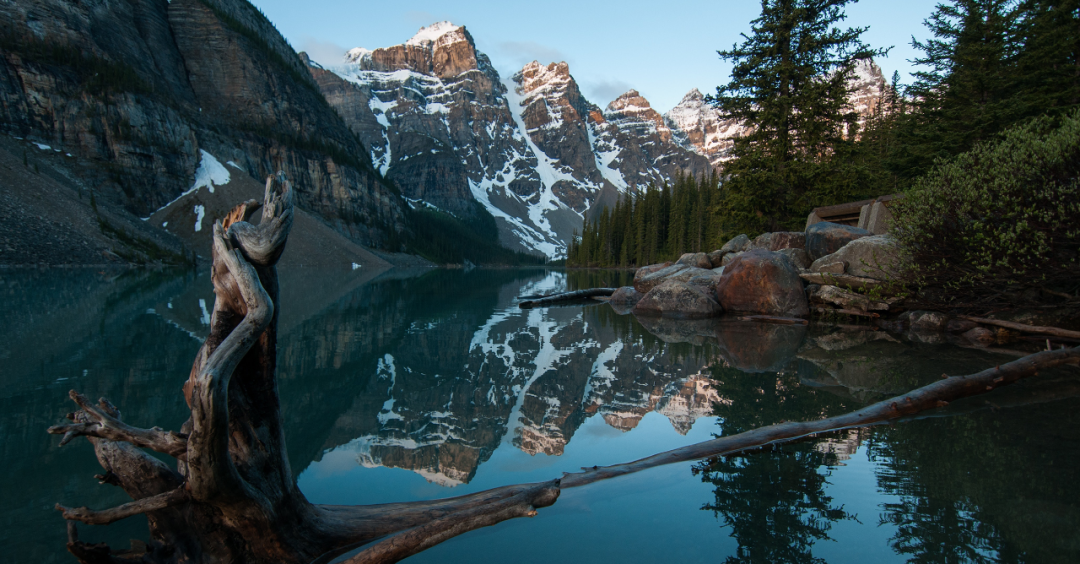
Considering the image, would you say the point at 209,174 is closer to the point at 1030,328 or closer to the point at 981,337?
the point at 981,337

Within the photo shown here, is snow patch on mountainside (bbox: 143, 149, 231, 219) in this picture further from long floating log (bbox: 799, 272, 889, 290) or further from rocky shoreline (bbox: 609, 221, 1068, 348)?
long floating log (bbox: 799, 272, 889, 290)

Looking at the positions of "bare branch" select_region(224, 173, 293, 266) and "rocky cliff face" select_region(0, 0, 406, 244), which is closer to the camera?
"bare branch" select_region(224, 173, 293, 266)

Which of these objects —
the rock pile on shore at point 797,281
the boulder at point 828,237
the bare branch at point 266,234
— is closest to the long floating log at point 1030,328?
the rock pile on shore at point 797,281

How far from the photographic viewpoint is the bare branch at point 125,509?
6.83 ft

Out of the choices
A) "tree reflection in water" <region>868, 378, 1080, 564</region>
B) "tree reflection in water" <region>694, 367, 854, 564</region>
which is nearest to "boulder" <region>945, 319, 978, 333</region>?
"tree reflection in water" <region>868, 378, 1080, 564</region>

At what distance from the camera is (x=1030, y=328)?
8.62m

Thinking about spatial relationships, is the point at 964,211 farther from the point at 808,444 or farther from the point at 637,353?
the point at 808,444

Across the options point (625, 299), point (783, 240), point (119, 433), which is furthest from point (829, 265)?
point (119, 433)

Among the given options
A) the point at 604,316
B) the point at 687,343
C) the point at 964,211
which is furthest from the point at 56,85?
the point at 964,211

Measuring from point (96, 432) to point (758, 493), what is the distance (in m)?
4.24

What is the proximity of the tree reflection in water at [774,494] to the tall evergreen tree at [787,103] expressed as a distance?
54.2 feet

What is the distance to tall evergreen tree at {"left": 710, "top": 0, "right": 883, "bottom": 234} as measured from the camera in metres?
19.6

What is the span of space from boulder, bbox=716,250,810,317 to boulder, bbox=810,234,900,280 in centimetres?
102

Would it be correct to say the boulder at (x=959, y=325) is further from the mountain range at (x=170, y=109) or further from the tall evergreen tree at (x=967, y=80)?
the mountain range at (x=170, y=109)
